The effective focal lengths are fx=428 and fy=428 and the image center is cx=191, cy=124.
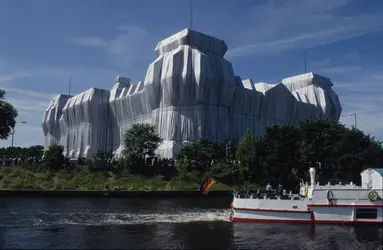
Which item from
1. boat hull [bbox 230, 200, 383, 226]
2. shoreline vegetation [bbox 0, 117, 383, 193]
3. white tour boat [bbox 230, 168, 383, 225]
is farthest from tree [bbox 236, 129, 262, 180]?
boat hull [bbox 230, 200, 383, 226]

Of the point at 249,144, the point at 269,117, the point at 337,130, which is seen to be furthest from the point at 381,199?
the point at 269,117

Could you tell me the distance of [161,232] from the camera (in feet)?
90.1

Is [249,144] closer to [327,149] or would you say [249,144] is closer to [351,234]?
[327,149]

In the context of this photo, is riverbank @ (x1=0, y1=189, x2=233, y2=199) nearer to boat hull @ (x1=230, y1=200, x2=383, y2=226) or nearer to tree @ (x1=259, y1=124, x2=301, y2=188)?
tree @ (x1=259, y1=124, x2=301, y2=188)

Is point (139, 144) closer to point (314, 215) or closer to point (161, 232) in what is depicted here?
point (314, 215)

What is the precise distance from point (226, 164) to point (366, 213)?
40640mm

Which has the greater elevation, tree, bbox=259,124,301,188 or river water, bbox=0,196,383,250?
tree, bbox=259,124,301,188

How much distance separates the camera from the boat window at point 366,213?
101ft

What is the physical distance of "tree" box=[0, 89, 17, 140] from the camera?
80.8 metres

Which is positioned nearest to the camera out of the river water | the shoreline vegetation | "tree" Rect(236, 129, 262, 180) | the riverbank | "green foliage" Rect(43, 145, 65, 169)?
the river water

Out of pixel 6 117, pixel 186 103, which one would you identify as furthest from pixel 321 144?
pixel 6 117

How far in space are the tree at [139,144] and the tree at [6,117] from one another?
76.8 ft

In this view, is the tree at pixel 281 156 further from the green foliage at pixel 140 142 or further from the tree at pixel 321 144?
the green foliage at pixel 140 142

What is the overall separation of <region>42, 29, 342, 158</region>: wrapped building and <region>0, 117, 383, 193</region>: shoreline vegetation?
46.3 feet
